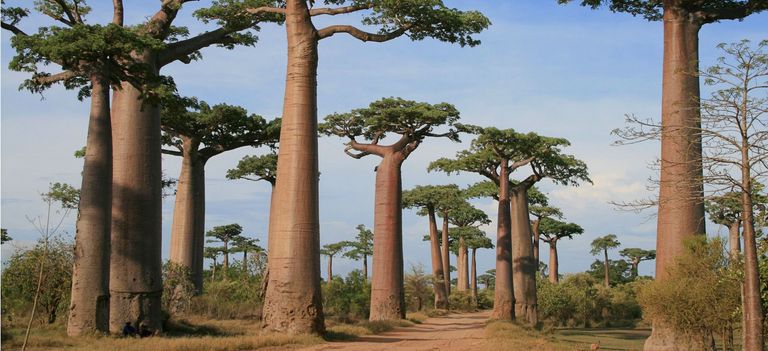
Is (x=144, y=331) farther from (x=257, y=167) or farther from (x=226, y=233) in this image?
(x=226, y=233)

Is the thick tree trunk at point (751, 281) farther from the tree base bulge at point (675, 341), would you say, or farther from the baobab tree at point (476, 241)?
the baobab tree at point (476, 241)

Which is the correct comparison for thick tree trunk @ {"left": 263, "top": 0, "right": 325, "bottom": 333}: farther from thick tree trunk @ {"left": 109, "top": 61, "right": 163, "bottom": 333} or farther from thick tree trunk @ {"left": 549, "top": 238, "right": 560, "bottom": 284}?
thick tree trunk @ {"left": 549, "top": 238, "right": 560, "bottom": 284}

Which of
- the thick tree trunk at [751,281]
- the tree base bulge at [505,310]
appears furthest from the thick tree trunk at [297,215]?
the tree base bulge at [505,310]

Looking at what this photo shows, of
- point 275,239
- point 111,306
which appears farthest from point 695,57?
point 111,306

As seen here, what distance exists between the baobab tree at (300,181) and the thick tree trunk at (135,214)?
204 centimetres

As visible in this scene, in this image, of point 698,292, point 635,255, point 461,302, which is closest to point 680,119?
point 698,292

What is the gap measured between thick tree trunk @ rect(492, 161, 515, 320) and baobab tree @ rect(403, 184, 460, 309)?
9378mm

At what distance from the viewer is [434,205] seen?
36844 mm

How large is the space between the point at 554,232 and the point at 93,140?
3693 centimetres

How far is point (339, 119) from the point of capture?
72.4 ft

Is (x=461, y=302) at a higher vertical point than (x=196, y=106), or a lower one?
lower

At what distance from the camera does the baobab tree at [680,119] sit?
1199 cm

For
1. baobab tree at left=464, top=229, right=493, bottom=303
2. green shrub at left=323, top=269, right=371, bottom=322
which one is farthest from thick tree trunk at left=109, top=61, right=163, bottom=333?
baobab tree at left=464, top=229, right=493, bottom=303

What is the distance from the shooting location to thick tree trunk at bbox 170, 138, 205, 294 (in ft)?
70.7
